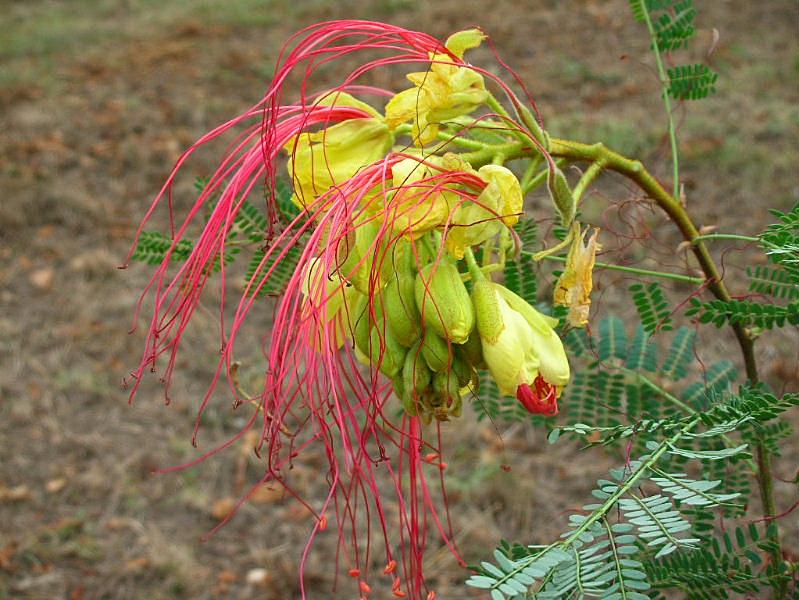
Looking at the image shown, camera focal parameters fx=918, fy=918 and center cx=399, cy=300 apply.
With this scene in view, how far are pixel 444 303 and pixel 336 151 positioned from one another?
0.22 meters

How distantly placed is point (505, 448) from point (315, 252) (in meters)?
1.95

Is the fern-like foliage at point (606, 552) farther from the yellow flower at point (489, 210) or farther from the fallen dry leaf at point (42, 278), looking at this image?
the fallen dry leaf at point (42, 278)

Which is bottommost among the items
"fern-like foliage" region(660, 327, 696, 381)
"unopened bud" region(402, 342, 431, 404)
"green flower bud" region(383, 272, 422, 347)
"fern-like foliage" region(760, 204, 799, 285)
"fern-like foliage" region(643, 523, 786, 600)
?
"fern-like foliage" region(643, 523, 786, 600)

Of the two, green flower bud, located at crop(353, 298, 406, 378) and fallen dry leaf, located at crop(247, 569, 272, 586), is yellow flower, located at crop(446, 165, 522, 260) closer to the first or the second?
green flower bud, located at crop(353, 298, 406, 378)

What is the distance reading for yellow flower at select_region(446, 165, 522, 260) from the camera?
34.9 inches

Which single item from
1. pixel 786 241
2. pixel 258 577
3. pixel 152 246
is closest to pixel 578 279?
pixel 786 241

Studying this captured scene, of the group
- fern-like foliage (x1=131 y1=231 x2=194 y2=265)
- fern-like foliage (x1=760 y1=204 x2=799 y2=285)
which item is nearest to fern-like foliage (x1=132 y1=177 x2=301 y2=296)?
fern-like foliage (x1=131 y1=231 x2=194 y2=265)

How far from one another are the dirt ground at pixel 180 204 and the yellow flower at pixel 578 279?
1.77 feet

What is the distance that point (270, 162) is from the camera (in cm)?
103

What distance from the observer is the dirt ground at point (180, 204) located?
101 inches

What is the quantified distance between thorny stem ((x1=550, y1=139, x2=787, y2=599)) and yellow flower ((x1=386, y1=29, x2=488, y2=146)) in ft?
0.34

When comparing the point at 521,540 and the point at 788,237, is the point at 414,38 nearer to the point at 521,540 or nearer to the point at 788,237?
the point at 788,237

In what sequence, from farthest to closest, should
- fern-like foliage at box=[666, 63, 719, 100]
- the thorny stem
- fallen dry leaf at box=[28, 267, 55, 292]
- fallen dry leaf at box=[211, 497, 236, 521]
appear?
fallen dry leaf at box=[28, 267, 55, 292], fallen dry leaf at box=[211, 497, 236, 521], fern-like foliage at box=[666, 63, 719, 100], the thorny stem

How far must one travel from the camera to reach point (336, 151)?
→ 98 cm
